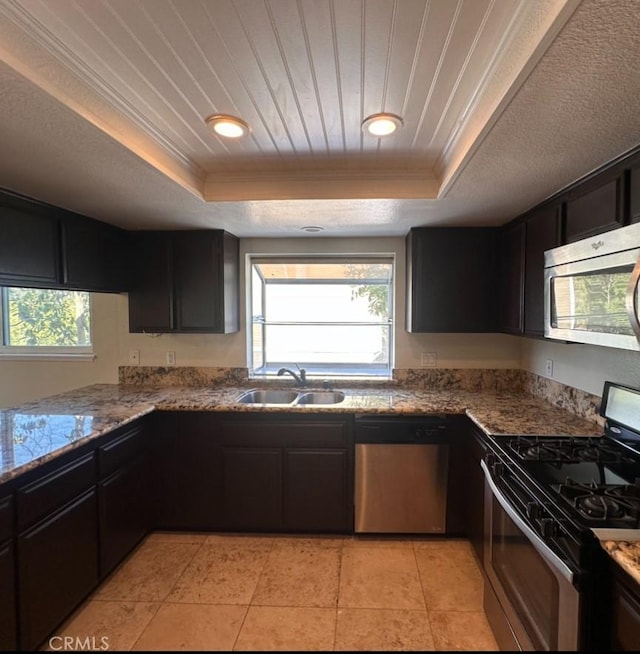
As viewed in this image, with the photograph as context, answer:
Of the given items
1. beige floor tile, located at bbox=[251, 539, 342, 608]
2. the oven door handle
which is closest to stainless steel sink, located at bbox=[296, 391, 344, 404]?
beige floor tile, located at bbox=[251, 539, 342, 608]

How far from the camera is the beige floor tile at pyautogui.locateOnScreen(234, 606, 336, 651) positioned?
1652 millimetres

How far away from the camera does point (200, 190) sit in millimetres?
2043

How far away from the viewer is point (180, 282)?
2801 mm

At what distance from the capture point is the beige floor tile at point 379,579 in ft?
6.21

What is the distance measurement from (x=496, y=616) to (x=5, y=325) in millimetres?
4016

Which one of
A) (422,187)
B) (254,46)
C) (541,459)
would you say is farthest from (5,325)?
(541,459)

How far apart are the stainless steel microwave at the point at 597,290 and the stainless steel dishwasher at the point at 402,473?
3.24ft

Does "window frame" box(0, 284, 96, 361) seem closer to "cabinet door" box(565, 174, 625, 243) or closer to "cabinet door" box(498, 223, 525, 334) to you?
"cabinet door" box(498, 223, 525, 334)

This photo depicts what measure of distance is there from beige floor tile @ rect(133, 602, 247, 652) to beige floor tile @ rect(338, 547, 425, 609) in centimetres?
56

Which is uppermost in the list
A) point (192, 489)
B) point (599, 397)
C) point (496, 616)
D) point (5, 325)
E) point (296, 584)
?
point (5, 325)

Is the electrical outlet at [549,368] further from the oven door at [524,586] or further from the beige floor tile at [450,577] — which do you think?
the beige floor tile at [450,577]

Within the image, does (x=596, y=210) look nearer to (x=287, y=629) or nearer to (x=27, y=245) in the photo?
(x=287, y=629)

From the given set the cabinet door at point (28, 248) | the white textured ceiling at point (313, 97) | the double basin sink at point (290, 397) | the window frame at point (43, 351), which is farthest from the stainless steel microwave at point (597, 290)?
the window frame at point (43, 351)

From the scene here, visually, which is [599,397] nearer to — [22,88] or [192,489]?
[192,489]
